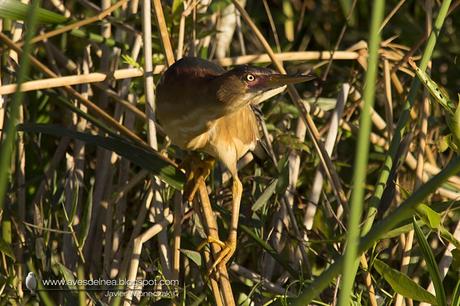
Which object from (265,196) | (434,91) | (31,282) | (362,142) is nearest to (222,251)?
(265,196)

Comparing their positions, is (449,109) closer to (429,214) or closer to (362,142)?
(429,214)

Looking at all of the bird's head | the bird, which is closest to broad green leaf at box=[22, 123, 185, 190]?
the bird's head

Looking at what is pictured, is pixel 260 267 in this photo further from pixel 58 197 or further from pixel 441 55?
pixel 441 55

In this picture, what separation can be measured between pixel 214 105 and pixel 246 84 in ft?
0.41

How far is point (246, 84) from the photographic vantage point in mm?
1574

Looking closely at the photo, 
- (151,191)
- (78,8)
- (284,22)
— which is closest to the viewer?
(151,191)

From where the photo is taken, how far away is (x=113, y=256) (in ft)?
6.19

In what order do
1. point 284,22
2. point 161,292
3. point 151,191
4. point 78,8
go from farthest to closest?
point 284,22, point 78,8, point 151,191, point 161,292

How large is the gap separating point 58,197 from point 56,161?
6.7 inches

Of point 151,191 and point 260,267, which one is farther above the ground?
point 151,191

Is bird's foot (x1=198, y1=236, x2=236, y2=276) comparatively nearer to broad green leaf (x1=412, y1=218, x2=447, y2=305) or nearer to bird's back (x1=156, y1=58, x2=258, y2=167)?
bird's back (x1=156, y1=58, x2=258, y2=167)

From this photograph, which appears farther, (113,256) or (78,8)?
(78,8)

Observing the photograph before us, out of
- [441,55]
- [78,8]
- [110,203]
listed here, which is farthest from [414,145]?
[78,8]

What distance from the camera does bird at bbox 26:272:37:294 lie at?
68.0 inches
